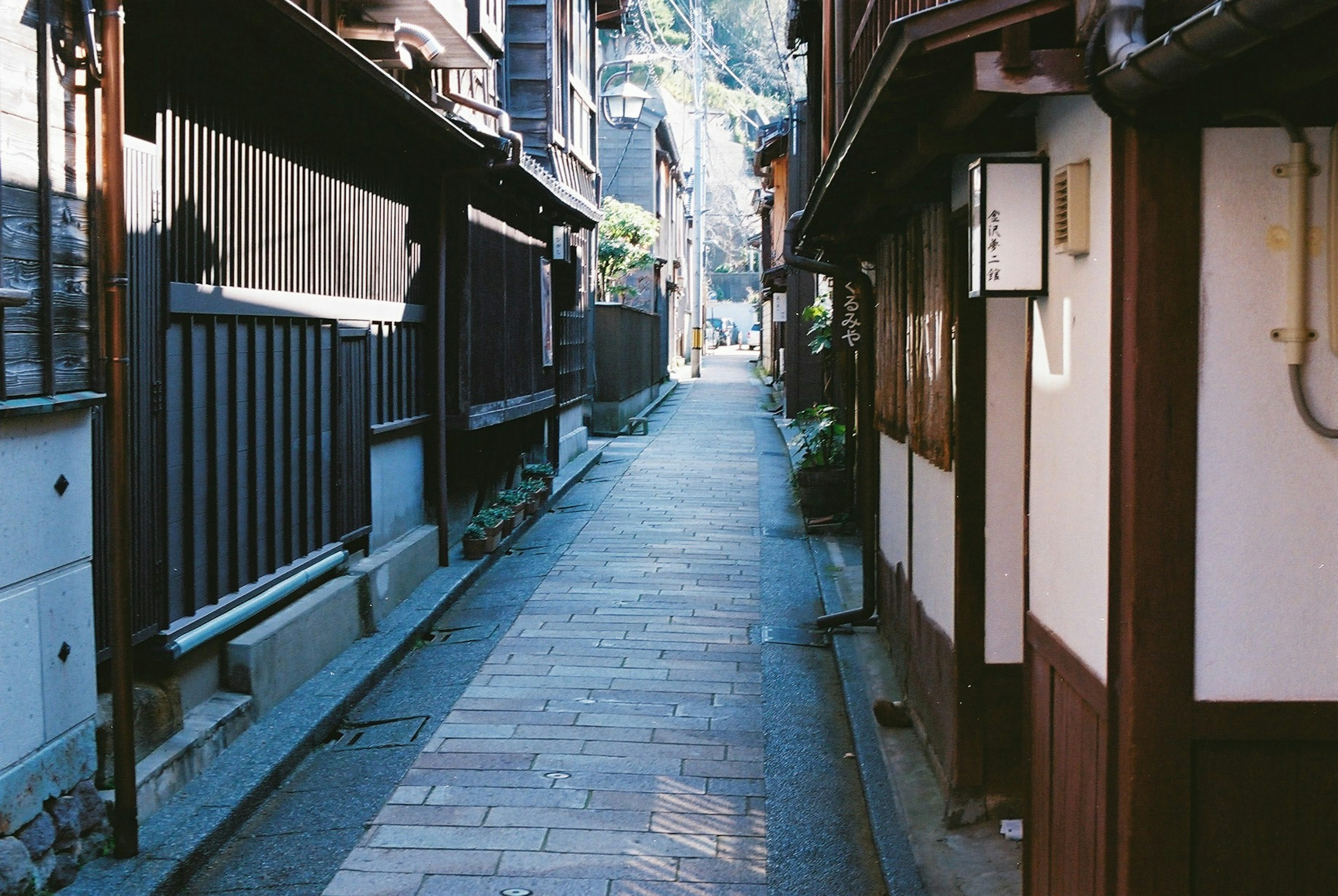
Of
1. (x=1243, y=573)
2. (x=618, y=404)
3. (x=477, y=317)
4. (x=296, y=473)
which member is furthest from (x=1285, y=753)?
(x=618, y=404)

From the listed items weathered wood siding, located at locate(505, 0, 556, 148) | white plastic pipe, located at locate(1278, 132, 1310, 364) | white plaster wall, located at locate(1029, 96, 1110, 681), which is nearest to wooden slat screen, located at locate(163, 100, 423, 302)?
white plaster wall, located at locate(1029, 96, 1110, 681)

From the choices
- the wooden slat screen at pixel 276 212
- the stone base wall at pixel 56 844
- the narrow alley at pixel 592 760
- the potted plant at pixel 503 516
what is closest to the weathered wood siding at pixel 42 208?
the wooden slat screen at pixel 276 212

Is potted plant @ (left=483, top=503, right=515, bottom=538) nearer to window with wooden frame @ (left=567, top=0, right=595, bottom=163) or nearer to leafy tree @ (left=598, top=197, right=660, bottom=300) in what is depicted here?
window with wooden frame @ (left=567, top=0, right=595, bottom=163)

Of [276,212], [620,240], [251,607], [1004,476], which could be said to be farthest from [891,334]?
[620,240]

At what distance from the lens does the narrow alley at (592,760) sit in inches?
263

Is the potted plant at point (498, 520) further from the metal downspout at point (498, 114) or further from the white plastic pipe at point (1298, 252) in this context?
the white plastic pipe at point (1298, 252)

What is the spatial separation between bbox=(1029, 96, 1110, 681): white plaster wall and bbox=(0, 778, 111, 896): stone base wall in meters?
4.67

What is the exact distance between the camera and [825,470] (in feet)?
57.1

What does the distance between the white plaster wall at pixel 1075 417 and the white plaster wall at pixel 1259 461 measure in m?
0.37

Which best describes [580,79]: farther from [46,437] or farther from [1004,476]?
[46,437]

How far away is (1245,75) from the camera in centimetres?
386

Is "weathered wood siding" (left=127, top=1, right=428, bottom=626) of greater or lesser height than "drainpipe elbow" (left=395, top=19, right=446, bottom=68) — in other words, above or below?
below

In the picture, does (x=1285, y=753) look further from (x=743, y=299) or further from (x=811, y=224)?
(x=743, y=299)

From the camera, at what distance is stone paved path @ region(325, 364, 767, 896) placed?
6.66m
